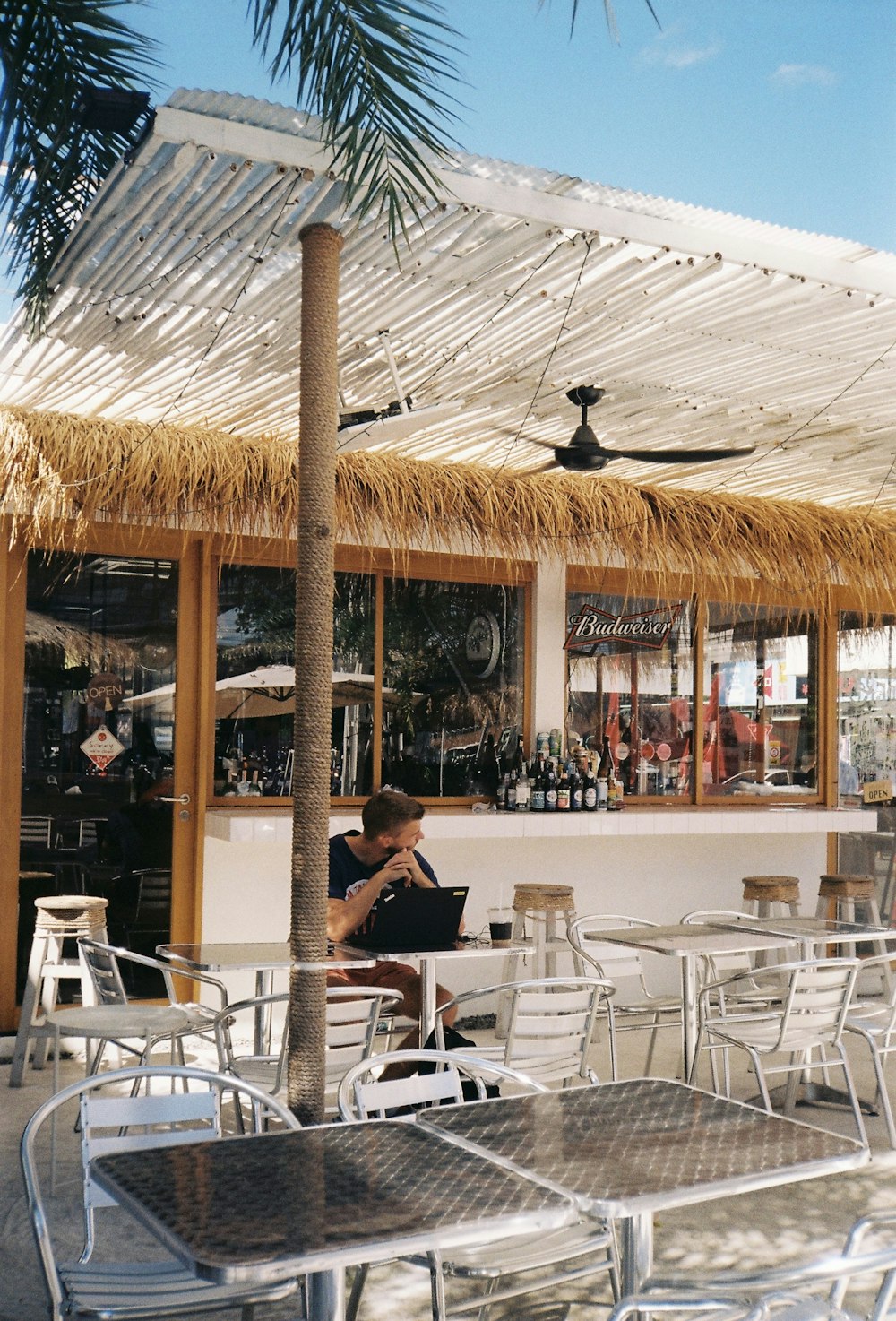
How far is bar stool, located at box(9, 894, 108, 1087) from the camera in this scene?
5566 mm

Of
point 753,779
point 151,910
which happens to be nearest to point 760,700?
point 753,779


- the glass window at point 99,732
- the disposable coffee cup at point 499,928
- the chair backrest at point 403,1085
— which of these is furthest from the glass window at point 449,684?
the chair backrest at point 403,1085

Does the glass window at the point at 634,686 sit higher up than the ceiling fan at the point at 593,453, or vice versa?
the ceiling fan at the point at 593,453

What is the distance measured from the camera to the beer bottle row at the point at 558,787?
7.38 metres

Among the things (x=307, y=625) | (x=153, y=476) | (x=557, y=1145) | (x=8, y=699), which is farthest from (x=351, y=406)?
(x=557, y=1145)

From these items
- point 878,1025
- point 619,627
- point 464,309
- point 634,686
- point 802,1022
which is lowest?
point 878,1025

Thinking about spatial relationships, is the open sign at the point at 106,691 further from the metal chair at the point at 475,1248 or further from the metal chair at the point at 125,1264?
the metal chair at the point at 125,1264

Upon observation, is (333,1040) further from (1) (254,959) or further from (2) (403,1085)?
(2) (403,1085)

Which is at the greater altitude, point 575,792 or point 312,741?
point 312,741

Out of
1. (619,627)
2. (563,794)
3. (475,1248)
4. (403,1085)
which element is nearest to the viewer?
(475,1248)

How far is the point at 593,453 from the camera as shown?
5781mm

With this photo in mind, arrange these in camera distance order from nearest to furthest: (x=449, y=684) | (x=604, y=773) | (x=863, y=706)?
(x=449, y=684), (x=604, y=773), (x=863, y=706)

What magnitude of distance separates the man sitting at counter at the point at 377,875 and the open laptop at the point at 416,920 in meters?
0.27

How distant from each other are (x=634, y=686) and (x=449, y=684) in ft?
4.40
